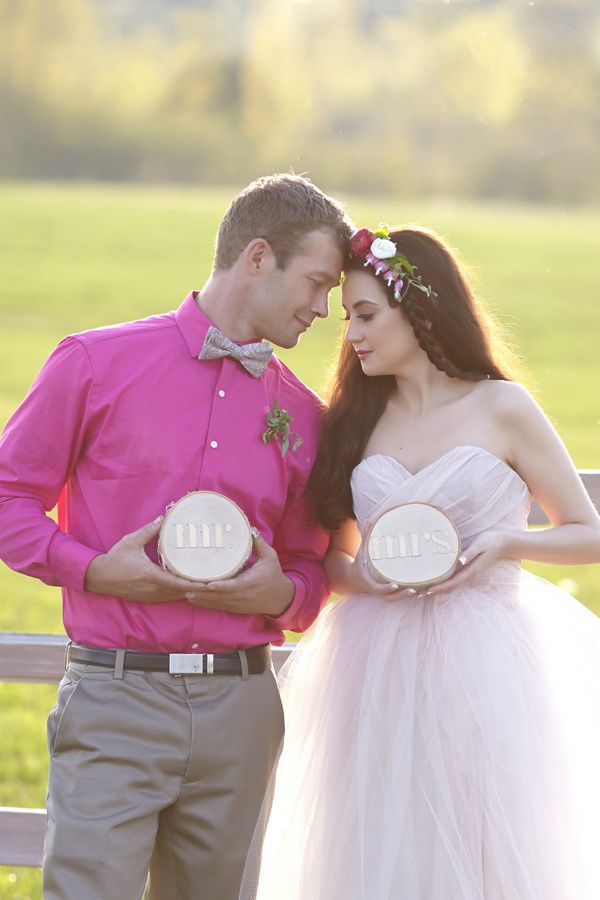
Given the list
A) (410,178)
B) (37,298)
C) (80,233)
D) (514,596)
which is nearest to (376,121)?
(410,178)

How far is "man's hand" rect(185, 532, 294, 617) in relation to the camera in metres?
2.87

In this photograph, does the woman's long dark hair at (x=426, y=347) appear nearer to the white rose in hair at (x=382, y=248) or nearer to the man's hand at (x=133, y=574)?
the white rose in hair at (x=382, y=248)

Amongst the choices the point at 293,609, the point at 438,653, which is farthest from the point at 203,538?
the point at 438,653

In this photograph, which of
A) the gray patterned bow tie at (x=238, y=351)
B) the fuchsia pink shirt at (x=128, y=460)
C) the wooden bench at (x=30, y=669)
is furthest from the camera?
the wooden bench at (x=30, y=669)

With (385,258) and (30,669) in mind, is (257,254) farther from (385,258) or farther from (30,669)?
(30,669)

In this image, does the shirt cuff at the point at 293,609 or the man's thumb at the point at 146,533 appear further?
the shirt cuff at the point at 293,609

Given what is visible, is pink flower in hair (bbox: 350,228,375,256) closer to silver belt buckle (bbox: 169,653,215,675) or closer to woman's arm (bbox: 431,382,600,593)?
woman's arm (bbox: 431,382,600,593)

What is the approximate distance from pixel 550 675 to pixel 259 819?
787 mm

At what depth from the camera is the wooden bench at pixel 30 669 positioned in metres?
3.75

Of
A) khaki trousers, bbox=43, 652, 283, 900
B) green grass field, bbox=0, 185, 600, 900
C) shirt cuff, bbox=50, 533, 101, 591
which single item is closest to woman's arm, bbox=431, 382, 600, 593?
khaki trousers, bbox=43, 652, 283, 900

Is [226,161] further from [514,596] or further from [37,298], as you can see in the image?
[514,596]

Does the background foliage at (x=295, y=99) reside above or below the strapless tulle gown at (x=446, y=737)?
above

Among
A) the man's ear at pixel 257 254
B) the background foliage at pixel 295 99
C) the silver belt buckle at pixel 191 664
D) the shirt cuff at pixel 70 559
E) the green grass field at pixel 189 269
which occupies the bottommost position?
the silver belt buckle at pixel 191 664

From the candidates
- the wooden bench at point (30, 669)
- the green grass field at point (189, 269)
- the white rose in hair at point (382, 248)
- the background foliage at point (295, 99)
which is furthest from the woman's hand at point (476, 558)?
the background foliage at point (295, 99)
